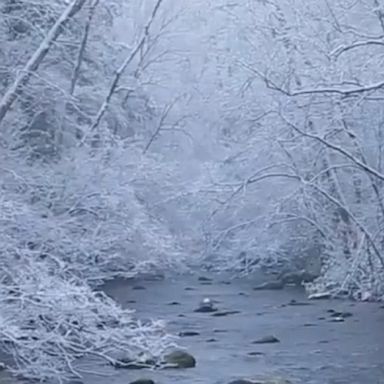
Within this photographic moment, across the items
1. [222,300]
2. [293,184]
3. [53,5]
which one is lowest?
[222,300]

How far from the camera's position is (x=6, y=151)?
16.8 meters

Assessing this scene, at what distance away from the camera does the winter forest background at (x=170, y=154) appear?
39.9 ft

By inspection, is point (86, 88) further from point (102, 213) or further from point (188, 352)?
point (188, 352)

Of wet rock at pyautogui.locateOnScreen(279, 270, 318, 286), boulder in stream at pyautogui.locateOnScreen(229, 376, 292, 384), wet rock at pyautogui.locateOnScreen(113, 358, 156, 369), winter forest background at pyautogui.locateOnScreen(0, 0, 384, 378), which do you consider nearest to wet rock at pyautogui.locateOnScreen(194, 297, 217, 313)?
winter forest background at pyautogui.locateOnScreen(0, 0, 384, 378)

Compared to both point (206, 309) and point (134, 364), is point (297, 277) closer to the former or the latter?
point (206, 309)

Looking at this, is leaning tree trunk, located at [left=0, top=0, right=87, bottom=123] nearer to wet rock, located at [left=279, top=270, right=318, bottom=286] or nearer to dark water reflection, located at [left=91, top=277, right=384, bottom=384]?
dark water reflection, located at [left=91, top=277, right=384, bottom=384]

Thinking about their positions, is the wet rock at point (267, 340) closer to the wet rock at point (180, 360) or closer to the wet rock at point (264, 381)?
the wet rock at point (180, 360)

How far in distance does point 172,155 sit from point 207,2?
15.8ft

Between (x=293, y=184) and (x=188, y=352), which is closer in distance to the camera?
(x=188, y=352)

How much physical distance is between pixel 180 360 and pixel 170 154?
609 inches

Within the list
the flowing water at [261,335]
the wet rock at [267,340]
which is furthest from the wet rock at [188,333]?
the wet rock at [267,340]

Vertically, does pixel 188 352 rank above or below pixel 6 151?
below

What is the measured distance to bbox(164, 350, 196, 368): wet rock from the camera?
545 inches

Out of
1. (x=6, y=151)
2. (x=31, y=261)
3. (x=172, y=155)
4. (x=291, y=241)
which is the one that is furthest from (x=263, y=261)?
(x=31, y=261)
